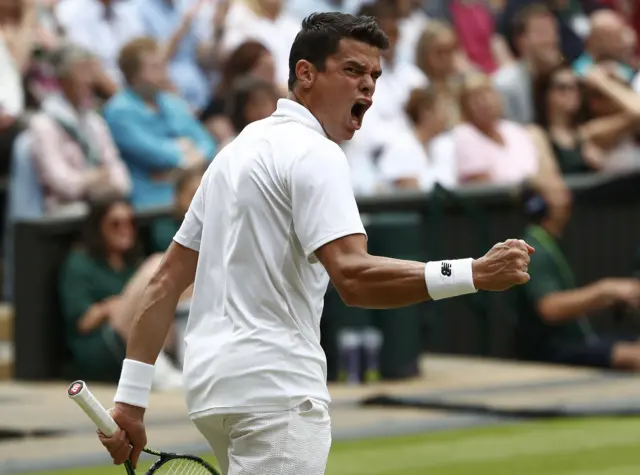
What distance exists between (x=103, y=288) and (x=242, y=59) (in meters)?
2.39

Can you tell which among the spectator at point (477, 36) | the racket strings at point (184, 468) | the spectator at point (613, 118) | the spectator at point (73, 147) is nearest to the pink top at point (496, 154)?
the spectator at point (613, 118)

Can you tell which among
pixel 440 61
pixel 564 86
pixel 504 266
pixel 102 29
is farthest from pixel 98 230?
pixel 504 266

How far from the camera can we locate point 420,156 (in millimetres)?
13672

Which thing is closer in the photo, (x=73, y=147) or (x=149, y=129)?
(x=73, y=147)

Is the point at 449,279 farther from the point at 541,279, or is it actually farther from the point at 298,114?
the point at 541,279

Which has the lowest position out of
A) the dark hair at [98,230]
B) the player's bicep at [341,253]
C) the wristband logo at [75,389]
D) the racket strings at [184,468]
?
the dark hair at [98,230]

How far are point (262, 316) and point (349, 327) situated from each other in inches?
314

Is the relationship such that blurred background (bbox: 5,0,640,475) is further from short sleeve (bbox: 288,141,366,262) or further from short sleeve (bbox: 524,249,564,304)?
short sleeve (bbox: 288,141,366,262)

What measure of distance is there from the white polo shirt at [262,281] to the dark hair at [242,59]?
8.51m

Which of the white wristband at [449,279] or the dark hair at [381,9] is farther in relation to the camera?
the dark hair at [381,9]

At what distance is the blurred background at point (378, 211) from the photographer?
10.3 m

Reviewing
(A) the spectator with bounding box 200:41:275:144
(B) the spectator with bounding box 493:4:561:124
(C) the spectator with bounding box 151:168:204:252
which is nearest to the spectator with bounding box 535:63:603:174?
(B) the spectator with bounding box 493:4:561:124

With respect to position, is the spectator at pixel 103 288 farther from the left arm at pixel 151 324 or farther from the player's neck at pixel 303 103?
the player's neck at pixel 303 103

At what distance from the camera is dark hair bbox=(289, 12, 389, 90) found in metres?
3.89
